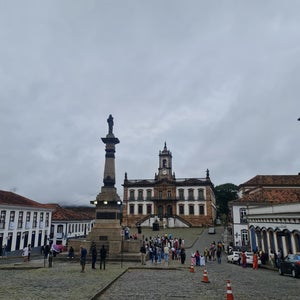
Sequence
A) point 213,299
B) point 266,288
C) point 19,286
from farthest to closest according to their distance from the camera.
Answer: point 266,288 → point 19,286 → point 213,299

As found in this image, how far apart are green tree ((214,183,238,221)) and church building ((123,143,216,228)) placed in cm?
1725

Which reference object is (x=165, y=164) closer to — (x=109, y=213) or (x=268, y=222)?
(x=268, y=222)

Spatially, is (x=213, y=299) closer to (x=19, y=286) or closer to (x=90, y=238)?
(x=19, y=286)

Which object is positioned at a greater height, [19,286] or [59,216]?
[59,216]

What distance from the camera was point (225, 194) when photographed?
295ft

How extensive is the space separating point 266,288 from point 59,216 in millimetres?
40217

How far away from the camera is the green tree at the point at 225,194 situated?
293 ft

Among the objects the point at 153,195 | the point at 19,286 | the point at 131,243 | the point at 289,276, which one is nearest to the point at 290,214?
the point at 289,276

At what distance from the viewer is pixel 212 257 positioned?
28922 mm

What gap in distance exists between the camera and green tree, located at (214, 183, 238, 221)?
8944 cm

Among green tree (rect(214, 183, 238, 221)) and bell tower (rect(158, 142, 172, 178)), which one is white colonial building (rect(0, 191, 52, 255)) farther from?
green tree (rect(214, 183, 238, 221))

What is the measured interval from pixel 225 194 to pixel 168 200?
24.7 m

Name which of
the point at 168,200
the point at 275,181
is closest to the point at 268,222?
the point at 275,181

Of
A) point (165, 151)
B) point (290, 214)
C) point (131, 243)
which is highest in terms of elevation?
point (165, 151)
